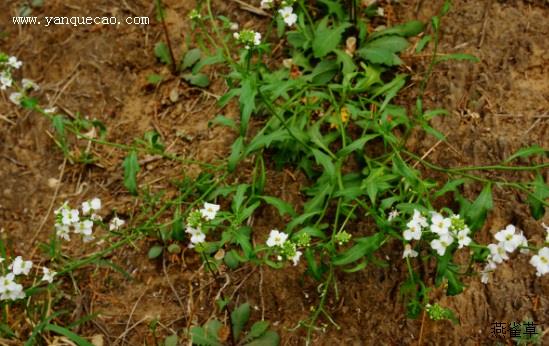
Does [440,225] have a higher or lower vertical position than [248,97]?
lower

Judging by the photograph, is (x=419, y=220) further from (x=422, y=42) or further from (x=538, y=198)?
(x=422, y=42)

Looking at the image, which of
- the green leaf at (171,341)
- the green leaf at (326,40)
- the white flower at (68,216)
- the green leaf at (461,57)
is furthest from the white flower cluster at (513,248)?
the white flower at (68,216)

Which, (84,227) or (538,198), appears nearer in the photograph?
(538,198)

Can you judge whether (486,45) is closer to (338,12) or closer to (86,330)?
(338,12)

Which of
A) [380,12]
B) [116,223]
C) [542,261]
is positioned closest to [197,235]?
[116,223]

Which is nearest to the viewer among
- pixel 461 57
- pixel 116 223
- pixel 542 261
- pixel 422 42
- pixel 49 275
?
pixel 542 261
